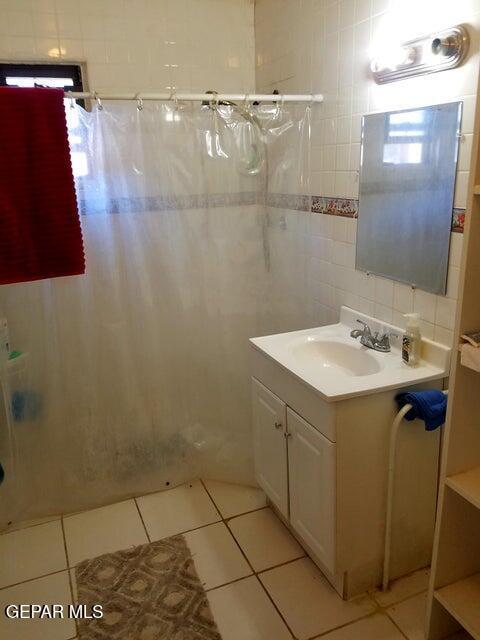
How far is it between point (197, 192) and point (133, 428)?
44.8 inches

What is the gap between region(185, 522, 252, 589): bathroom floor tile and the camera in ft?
6.22

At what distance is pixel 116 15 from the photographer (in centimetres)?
237

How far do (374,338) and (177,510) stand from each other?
1.19 m

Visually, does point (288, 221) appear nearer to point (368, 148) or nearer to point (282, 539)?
point (368, 148)

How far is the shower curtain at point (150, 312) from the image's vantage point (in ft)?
6.70

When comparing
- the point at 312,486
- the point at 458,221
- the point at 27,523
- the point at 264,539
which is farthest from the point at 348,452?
the point at 27,523

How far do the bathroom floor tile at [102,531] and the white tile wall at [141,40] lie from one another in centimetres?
202

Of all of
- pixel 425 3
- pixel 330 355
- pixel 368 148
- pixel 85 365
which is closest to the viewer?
pixel 425 3

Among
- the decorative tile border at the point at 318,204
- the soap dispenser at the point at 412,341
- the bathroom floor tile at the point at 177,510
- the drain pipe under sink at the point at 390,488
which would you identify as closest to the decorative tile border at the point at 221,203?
the decorative tile border at the point at 318,204

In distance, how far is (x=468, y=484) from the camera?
1.39 m

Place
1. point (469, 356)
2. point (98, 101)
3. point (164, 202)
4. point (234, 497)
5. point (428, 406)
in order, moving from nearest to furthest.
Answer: point (469, 356) → point (428, 406) → point (98, 101) → point (164, 202) → point (234, 497)

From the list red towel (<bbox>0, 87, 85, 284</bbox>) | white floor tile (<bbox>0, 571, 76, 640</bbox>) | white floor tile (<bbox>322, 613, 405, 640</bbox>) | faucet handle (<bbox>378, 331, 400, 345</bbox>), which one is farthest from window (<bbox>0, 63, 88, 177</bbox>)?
white floor tile (<bbox>322, 613, 405, 640</bbox>)

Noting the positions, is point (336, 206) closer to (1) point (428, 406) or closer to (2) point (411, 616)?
(1) point (428, 406)

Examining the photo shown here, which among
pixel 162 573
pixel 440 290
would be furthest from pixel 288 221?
pixel 162 573
